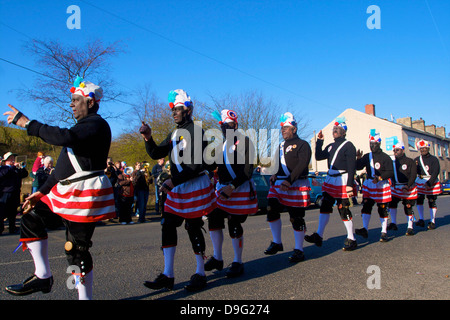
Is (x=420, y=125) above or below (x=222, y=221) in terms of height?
above

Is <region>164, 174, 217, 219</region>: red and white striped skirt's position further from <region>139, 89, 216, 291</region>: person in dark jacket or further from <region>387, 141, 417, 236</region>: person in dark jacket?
<region>387, 141, 417, 236</region>: person in dark jacket

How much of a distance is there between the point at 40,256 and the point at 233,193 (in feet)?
7.69

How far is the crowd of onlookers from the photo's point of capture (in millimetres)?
9453

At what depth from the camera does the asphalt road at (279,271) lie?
3668 mm

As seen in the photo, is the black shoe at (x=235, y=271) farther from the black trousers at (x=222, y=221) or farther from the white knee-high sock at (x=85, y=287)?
the white knee-high sock at (x=85, y=287)

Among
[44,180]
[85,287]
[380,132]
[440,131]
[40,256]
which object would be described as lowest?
[85,287]

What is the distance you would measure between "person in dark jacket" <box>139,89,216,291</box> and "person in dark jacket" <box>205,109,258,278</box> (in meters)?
0.50

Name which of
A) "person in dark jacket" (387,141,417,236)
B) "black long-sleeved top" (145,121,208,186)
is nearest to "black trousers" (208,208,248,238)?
"black long-sleeved top" (145,121,208,186)

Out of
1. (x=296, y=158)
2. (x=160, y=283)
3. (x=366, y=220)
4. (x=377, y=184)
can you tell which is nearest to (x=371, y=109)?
(x=377, y=184)

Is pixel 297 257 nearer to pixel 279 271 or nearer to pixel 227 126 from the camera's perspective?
pixel 279 271

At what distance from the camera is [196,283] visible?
12.6 ft

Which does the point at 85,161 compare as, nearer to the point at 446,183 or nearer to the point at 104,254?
the point at 104,254

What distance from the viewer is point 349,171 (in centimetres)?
599
